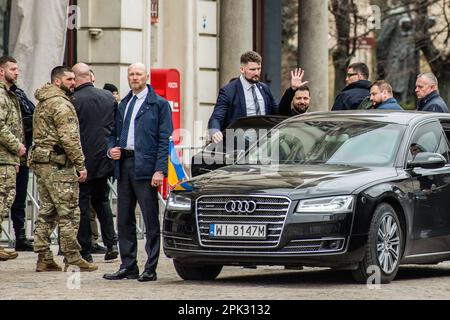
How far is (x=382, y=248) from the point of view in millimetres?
12906

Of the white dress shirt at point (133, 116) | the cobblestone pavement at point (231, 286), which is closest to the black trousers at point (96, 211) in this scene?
the cobblestone pavement at point (231, 286)

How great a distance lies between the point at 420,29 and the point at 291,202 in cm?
3109

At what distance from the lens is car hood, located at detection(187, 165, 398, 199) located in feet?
41.7

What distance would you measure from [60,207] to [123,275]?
992 millimetres

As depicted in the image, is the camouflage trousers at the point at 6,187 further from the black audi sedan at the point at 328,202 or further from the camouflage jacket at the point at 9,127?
the black audi sedan at the point at 328,202

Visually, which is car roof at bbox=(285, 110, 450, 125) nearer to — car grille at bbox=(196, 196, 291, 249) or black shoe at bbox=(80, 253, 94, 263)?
car grille at bbox=(196, 196, 291, 249)

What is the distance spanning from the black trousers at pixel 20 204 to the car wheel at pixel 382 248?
527 cm

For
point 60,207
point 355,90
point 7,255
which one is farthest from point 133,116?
point 355,90

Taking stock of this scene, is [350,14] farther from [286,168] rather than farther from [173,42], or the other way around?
[286,168]

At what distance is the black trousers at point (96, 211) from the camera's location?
15.4 meters

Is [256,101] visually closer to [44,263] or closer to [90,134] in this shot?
[90,134]

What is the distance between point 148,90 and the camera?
1380 centimetres
